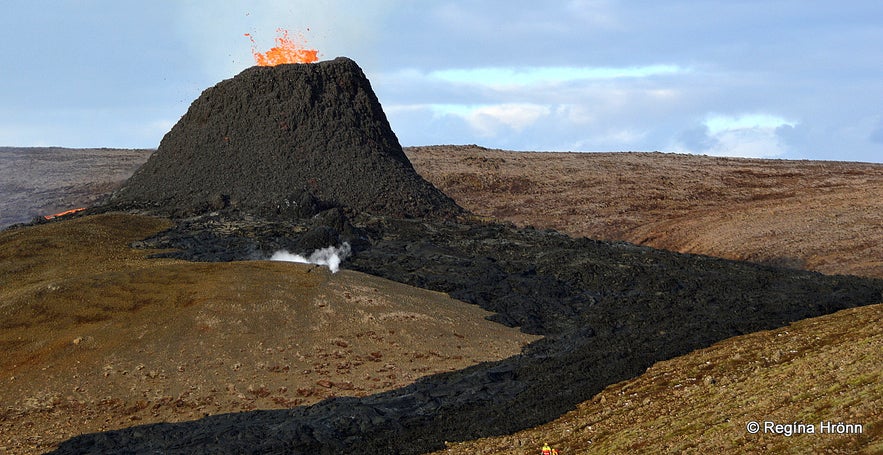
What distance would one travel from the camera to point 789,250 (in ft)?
147

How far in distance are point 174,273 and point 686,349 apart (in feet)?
54.2

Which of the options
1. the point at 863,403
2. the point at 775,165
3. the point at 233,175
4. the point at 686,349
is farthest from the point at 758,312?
the point at 775,165

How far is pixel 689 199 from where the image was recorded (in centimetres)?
6225

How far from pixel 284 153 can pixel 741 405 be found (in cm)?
3080

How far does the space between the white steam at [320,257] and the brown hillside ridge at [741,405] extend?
48.4 ft

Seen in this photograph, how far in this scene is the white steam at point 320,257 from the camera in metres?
32.8

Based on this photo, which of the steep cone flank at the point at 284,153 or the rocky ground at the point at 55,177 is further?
the rocky ground at the point at 55,177

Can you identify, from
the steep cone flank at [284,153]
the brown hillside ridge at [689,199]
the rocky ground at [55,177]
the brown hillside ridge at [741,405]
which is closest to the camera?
the brown hillside ridge at [741,405]

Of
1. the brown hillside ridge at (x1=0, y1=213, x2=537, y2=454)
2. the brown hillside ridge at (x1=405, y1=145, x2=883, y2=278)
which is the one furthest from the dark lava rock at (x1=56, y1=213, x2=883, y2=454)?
the brown hillside ridge at (x1=405, y1=145, x2=883, y2=278)

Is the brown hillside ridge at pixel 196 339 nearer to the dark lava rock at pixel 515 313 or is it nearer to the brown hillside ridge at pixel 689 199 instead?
the dark lava rock at pixel 515 313

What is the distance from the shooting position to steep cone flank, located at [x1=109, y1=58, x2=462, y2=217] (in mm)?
41969

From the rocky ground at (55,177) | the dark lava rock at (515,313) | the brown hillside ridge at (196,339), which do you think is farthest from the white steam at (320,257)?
the rocky ground at (55,177)

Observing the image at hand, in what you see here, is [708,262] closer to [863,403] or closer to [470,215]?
[470,215]

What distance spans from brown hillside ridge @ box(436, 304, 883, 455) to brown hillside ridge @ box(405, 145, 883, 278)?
901 inches
